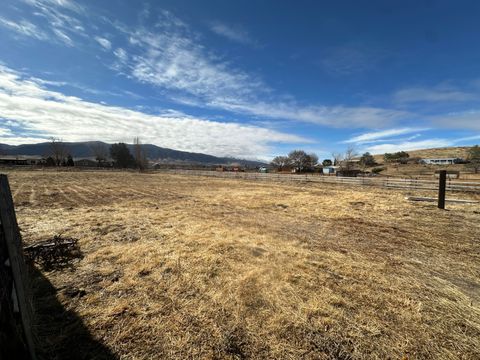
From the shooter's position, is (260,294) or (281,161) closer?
(260,294)

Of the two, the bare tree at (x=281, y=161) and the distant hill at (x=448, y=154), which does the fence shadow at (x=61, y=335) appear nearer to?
the bare tree at (x=281, y=161)

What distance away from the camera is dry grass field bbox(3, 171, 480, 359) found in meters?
2.79

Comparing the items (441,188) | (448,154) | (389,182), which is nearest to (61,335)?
(441,188)

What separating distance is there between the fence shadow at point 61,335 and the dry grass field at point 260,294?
14 mm

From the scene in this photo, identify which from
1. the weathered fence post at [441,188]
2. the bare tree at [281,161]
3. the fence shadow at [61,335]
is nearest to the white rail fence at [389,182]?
the weathered fence post at [441,188]

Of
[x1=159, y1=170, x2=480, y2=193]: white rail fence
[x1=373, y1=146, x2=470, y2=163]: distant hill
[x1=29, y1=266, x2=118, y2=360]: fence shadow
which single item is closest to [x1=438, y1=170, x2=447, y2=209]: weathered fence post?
[x1=159, y1=170, x2=480, y2=193]: white rail fence

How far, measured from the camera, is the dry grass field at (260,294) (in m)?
2.79

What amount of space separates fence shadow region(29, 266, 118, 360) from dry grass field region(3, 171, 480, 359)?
0.01 m

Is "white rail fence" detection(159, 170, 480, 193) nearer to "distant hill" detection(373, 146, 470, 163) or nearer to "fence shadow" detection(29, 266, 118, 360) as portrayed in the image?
"fence shadow" detection(29, 266, 118, 360)

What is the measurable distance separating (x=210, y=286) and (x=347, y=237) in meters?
5.18

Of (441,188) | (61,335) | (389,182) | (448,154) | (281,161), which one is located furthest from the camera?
(281,161)

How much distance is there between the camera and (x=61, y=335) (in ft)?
9.42

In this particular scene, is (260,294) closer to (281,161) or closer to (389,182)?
(389,182)

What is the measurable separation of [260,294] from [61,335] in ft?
9.42
